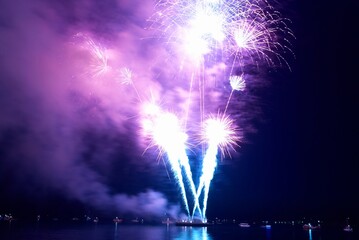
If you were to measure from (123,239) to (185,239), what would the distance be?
14181 mm

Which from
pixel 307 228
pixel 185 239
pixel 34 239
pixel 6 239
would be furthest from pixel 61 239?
pixel 307 228

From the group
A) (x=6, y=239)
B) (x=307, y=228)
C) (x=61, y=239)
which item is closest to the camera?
(x=6, y=239)

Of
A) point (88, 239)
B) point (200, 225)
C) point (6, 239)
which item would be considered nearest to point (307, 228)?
point (200, 225)

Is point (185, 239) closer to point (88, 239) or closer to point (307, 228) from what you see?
point (88, 239)

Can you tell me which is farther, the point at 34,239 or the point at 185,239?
the point at 185,239

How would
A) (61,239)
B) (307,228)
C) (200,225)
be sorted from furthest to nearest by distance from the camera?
1. (307,228)
2. (200,225)
3. (61,239)

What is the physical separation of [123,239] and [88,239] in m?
7.79

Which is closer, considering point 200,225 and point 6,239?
point 6,239

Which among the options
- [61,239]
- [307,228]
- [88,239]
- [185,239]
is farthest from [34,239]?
[307,228]

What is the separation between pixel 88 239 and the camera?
75.2 metres

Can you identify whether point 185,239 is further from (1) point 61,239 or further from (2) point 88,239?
(1) point 61,239

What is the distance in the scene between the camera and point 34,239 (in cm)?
7269

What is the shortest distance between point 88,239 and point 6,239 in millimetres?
16262

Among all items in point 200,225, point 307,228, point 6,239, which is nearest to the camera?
point 6,239
